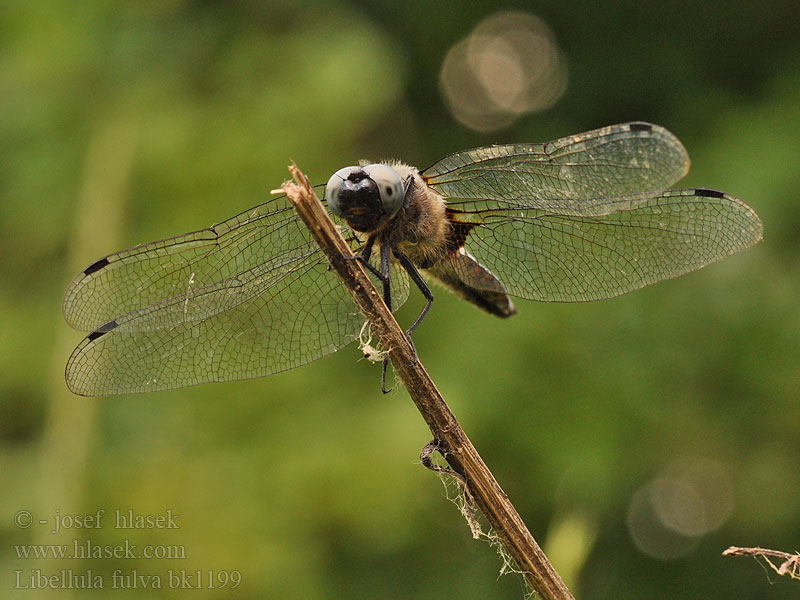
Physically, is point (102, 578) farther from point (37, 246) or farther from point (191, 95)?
point (191, 95)

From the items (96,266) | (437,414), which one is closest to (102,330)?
(96,266)

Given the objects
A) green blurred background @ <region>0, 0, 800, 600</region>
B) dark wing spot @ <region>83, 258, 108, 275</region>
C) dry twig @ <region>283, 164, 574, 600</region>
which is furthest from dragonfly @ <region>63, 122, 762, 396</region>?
green blurred background @ <region>0, 0, 800, 600</region>

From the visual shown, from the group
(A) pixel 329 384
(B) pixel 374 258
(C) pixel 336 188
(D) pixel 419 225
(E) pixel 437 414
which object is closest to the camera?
(E) pixel 437 414

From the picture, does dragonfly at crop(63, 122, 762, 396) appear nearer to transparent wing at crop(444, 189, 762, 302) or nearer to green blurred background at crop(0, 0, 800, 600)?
transparent wing at crop(444, 189, 762, 302)

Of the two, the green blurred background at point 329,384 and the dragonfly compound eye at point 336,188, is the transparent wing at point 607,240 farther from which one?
Result: the green blurred background at point 329,384

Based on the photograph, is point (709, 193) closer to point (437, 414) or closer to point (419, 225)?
point (419, 225)

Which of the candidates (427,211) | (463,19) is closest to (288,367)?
(427,211)
